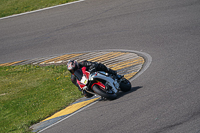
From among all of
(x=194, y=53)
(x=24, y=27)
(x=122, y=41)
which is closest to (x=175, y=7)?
(x=122, y=41)

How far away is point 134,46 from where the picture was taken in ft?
40.6

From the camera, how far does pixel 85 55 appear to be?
506 inches

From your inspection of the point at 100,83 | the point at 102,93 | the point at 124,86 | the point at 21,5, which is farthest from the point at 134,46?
the point at 21,5

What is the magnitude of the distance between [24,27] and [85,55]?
18.1ft

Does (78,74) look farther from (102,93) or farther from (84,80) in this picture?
(102,93)

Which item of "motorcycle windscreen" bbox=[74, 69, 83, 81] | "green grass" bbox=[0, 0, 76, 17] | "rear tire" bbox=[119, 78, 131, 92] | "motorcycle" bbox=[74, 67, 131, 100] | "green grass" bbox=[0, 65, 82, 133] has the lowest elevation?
"green grass" bbox=[0, 65, 82, 133]

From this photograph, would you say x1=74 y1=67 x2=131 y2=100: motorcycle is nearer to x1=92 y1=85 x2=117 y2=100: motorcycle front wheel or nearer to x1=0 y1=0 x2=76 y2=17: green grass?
x1=92 y1=85 x2=117 y2=100: motorcycle front wheel

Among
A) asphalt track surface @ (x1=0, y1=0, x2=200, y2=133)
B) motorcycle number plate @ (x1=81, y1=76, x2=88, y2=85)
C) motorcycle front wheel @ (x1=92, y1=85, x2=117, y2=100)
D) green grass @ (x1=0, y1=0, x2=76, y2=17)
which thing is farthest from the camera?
green grass @ (x1=0, y1=0, x2=76, y2=17)

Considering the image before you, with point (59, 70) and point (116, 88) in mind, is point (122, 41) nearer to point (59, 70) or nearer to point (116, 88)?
point (59, 70)

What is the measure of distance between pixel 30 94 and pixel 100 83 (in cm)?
402

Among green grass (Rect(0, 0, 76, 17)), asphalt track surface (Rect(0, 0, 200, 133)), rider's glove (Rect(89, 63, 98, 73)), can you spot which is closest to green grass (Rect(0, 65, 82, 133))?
asphalt track surface (Rect(0, 0, 200, 133))

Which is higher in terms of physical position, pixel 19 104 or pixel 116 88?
pixel 116 88

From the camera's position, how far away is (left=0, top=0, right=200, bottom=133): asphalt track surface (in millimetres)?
6570

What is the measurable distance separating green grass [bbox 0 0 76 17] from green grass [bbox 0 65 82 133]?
599 centimetres
